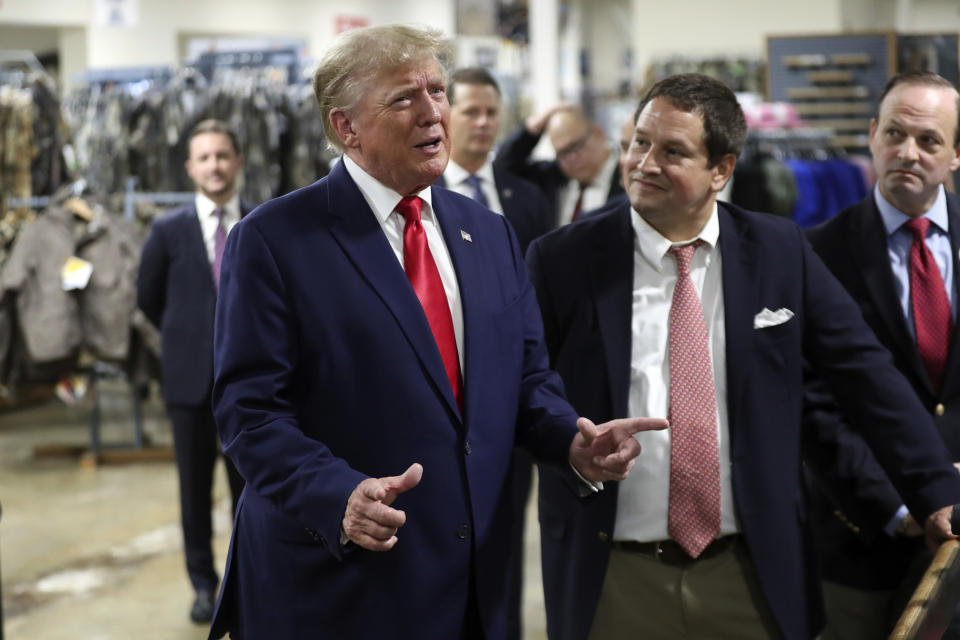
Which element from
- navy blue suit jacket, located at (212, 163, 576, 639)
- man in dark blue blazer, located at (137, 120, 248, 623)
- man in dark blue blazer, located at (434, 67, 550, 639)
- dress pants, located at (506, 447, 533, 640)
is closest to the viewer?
navy blue suit jacket, located at (212, 163, 576, 639)

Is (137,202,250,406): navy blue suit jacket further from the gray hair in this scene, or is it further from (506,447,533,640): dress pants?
the gray hair

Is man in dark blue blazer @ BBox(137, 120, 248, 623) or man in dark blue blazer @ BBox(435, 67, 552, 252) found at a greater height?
man in dark blue blazer @ BBox(435, 67, 552, 252)

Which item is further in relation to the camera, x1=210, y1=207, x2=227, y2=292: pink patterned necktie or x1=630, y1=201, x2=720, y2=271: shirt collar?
x1=210, y1=207, x2=227, y2=292: pink patterned necktie

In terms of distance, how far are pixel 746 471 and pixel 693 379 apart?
0.21 metres

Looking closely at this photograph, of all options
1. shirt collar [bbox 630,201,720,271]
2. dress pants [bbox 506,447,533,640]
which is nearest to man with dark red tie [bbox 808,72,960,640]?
shirt collar [bbox 630,201,720,271]

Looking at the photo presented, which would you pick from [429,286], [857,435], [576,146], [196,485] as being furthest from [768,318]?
[196,485]

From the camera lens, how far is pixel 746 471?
2195mm

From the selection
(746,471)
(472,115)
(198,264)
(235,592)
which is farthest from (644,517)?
(198,264)

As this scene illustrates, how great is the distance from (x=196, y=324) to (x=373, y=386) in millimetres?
2791

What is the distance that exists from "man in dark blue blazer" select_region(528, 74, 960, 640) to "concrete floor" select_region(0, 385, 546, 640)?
226 centimetres

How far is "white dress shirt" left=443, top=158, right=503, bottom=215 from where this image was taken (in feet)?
13.4

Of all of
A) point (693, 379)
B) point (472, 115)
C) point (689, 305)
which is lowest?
point (693, 379)

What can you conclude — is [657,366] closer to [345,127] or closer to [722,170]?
[722,170]

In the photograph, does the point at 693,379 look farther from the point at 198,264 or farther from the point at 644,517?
the point at 198,264
